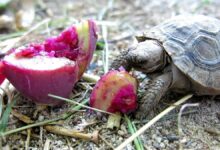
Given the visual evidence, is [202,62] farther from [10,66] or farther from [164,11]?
[164,11]

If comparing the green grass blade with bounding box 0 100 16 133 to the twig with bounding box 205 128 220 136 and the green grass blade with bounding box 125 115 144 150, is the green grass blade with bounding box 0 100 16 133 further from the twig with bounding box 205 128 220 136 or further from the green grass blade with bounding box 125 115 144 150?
the twig with bounding box 205 128 220 136

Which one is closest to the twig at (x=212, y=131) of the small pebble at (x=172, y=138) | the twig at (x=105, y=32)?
the small pebble at (x=172, y=138)

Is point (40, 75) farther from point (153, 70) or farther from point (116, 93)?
point (153, 70)

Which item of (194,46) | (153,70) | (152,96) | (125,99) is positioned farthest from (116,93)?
(194,46)

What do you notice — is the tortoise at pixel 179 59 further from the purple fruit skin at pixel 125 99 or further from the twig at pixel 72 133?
the twig at pixel 72 133

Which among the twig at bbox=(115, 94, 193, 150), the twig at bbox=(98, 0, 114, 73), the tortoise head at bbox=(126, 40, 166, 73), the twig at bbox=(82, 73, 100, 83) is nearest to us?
the twig at bbox=(115, 94, 193, 150)

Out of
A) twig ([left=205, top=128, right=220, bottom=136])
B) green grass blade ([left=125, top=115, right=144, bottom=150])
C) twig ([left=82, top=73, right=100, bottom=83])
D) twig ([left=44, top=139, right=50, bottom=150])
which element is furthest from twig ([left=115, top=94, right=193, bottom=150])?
twig ([left=82, top=73, right=100, bottom=83])

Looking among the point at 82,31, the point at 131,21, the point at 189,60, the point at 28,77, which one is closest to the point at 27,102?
the point at 28,77
